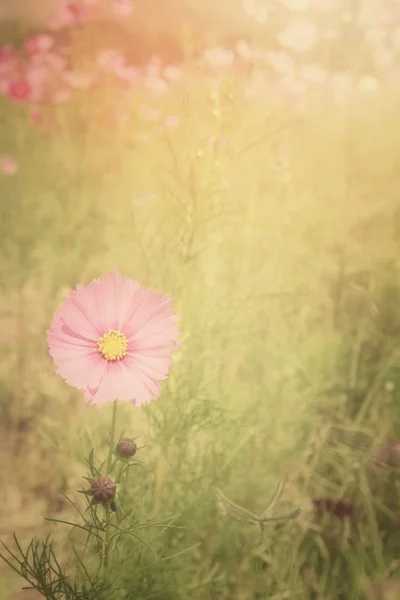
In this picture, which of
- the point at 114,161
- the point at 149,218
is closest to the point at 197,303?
the point at 149,218

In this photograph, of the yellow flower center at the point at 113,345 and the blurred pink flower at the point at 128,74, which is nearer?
the yellow flower center at the point at 113,345

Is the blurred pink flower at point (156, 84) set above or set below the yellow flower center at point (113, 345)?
above

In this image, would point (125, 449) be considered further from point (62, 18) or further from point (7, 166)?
point (62, 18)

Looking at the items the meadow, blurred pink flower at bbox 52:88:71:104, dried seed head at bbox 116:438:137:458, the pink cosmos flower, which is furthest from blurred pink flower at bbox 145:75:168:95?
dried seed head at bbox 116:438:137:458

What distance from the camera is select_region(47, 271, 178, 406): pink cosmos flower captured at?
619 millimetres

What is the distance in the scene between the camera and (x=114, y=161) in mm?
843

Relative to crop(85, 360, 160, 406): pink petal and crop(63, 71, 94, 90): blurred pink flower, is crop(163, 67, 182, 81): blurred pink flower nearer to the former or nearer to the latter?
crop(63, 71, 94, 90): blurred pink flower

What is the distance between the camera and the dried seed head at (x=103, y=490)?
568 mm

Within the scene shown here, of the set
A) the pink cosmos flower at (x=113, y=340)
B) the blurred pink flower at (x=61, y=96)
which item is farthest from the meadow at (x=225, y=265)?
the pink cosmos flower at (x=113, y=340)

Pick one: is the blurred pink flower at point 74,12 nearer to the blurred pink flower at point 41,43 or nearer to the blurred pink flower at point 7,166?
the blurred pink flower at point 41,43

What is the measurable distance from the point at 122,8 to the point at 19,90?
7.4 inches

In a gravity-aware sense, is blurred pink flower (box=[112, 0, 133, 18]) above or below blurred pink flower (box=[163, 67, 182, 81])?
above

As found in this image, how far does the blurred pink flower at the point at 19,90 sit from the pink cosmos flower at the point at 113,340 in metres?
0.38

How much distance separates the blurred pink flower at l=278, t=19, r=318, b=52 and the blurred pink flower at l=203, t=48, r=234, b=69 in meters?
0.07
